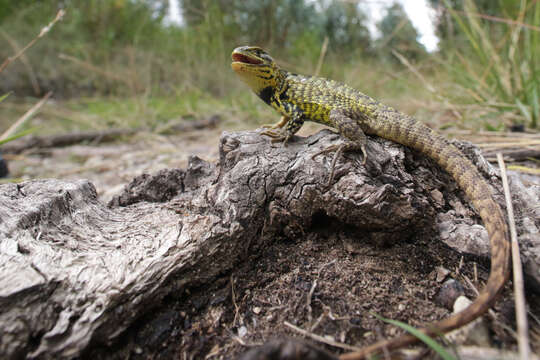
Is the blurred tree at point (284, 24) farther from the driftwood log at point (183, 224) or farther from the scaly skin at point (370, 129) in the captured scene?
the driftwood log at point (183, 224)

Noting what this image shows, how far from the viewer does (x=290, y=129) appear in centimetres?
254

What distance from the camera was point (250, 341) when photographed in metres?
1.51

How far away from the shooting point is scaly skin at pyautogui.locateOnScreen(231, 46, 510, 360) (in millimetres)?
1376

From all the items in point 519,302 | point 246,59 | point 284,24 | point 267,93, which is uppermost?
→ point 284,24

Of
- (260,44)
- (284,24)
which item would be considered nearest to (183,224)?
(260,44)

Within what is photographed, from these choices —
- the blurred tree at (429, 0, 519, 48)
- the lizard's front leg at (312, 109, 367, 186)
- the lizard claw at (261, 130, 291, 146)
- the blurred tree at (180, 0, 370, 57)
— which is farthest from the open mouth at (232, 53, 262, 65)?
the blurred tree at (180, 0, 370, 57)

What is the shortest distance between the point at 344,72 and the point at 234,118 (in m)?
2.88

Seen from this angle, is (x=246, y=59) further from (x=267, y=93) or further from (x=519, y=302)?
(x=519, y=302)

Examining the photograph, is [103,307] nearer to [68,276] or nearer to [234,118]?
[68,276]

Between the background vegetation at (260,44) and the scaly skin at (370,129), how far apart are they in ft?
6.07

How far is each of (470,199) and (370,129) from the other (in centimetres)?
87

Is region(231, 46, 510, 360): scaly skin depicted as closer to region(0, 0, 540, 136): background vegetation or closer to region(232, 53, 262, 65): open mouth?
region(232, 53, 262, 65): open mouth

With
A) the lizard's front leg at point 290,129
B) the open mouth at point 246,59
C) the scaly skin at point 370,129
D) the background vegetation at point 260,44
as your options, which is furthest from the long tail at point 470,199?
the background vegetation at point 260,44

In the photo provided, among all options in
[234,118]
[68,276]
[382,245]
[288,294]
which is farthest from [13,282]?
[234,118]
